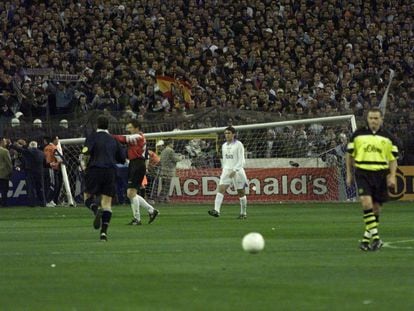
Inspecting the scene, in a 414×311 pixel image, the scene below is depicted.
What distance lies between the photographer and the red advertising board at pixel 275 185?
37156 mm

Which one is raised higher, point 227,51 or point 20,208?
point 227,51

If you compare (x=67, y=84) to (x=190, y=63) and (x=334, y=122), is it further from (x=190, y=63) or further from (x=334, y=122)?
(x=334, y=122)

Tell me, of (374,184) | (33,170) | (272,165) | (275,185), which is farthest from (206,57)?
(374,184)

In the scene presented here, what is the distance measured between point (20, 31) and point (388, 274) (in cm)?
2708

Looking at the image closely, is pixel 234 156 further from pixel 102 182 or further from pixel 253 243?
pixel 253 243

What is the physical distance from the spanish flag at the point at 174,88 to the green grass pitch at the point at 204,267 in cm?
1325

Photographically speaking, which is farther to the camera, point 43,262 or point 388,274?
point 43,262

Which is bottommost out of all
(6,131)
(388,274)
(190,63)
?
(388,274)

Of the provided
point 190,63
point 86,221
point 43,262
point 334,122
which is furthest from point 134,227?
point 190,63

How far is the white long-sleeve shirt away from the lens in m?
29.2

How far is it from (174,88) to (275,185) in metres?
4.98

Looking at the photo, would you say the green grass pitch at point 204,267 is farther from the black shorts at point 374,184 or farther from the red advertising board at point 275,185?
the red advertising board at point 275,185

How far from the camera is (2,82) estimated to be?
120 ft

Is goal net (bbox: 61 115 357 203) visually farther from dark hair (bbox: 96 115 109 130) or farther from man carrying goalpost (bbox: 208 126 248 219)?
dark hair (bbox: 96 115 109 130)
